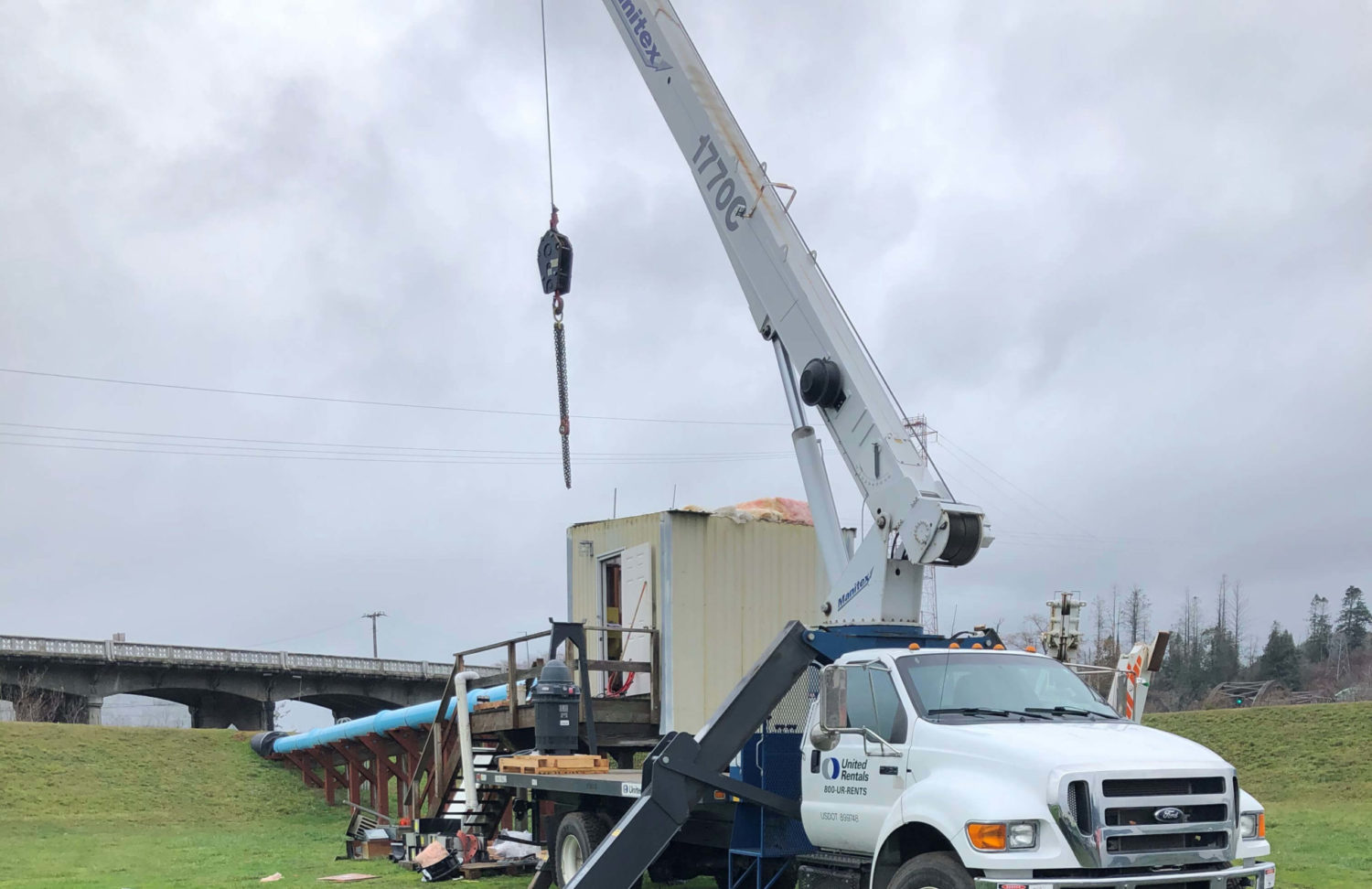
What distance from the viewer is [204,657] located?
6544cm

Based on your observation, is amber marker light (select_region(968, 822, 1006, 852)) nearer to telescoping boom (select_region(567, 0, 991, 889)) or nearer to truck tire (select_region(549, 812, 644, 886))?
telescoping boom (select_region(567, 0, 991, 889))

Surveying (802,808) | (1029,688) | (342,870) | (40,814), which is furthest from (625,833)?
(40,814)

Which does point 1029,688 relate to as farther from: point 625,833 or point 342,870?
point 342,870

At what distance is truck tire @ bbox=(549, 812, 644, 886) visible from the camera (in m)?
12.1

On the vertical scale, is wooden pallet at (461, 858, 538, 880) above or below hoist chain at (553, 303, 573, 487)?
below

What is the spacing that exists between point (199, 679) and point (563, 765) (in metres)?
57.6

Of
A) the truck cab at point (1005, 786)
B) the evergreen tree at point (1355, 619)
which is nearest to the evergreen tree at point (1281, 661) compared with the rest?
the evergreen tree at point (1355, 619)

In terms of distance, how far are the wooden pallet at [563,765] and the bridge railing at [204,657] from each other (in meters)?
55.9

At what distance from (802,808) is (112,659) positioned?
6161cm

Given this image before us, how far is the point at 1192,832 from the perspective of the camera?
7.50 metres

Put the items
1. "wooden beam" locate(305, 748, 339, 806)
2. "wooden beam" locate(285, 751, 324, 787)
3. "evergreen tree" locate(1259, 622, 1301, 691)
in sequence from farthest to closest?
"evergreen tree" locate(1259, 622, 1301, 691) < "wooden beam" locate(285, 751, 324, 787) < "wooden beam" locate(305, 748, 339, 806)

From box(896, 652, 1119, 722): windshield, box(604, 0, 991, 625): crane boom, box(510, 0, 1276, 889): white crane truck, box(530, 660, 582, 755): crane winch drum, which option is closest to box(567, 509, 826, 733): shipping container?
box(530, 660, 582, 755): crane winch drum

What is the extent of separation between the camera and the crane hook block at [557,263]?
598 inches

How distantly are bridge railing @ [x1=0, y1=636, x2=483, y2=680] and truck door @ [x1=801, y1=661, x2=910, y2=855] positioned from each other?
200ft
